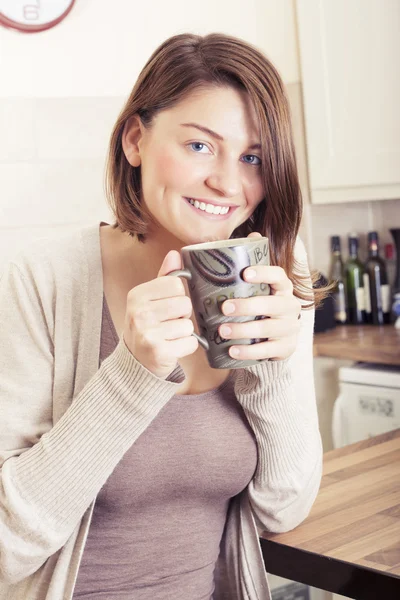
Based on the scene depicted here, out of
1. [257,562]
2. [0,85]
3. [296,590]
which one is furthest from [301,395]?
[0,85]

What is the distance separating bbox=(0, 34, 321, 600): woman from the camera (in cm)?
93

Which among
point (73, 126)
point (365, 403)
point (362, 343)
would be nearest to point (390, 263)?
point (362, 343)

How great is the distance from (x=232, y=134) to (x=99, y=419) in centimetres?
38

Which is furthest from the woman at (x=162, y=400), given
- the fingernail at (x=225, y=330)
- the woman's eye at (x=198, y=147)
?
the fingernail at (x=225, y=330)

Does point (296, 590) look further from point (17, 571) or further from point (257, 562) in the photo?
point (17, 571)

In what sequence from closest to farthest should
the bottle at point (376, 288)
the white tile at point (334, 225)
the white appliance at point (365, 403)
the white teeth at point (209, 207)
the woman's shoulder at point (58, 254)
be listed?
1. the white teeth at point (209, 207)
2. the woman's shoulder at point (58, 254)
3. the white appliance at point (365, 403)
4. the bottle at point (376, 288)
5. the white tile at point (334, 225)

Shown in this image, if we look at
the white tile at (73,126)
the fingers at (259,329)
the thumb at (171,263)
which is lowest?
the fingers at (259,329)

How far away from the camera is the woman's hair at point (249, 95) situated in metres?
1.01

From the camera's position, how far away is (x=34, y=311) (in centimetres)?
107

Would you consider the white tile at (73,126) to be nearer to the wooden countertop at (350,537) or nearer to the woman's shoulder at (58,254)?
the woman's shoulder at (58,254)

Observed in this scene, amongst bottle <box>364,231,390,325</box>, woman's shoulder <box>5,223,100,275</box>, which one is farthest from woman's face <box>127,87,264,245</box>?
bottle <box>364,231,390,325</box>

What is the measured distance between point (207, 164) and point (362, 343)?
59.8 inches

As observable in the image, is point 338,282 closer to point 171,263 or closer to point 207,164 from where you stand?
point 207,164

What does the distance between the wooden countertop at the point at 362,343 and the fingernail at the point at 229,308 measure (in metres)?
1.52
